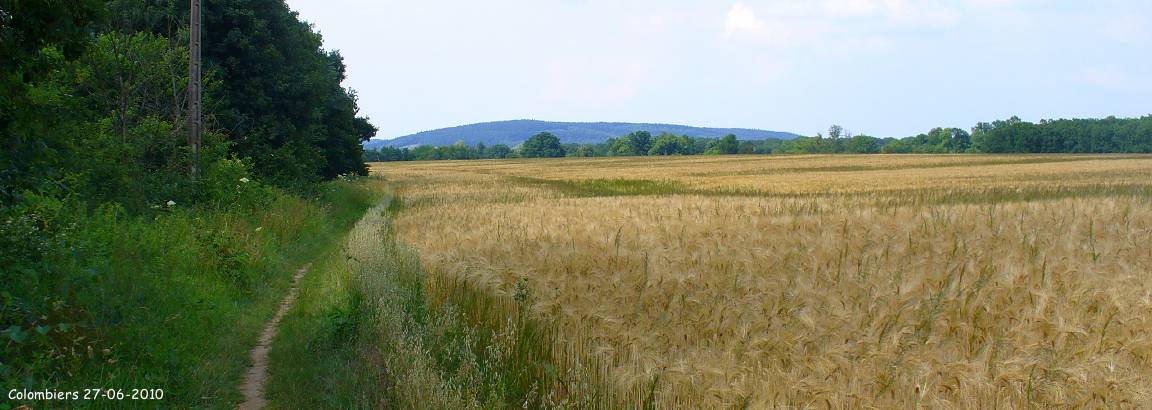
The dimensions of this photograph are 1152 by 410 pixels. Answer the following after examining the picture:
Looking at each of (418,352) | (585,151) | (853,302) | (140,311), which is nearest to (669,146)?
(585,151)

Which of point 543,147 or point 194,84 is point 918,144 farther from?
point 194,84

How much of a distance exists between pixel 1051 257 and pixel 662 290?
414cm

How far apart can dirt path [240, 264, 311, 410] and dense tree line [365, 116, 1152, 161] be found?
136 m

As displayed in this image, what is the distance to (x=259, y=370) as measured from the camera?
23.8 ft

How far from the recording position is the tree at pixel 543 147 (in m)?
178

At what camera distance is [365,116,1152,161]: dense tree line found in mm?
122188

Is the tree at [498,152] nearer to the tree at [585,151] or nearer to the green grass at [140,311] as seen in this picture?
the tree at [585,151]

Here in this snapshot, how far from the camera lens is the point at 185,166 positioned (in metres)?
16.2

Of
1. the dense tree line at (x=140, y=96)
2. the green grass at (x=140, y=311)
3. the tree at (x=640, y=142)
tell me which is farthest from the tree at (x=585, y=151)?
the green grass at (x=140, y=311)

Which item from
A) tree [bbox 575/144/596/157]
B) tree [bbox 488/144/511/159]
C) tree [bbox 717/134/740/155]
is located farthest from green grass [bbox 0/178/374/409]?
tree [bbox 488/144/511/159]

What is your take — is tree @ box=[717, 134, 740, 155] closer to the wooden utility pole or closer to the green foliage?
the green foliage

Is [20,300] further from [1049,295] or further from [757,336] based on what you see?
[1049,295]

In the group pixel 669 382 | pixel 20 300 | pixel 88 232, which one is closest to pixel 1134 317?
pixel 669 382

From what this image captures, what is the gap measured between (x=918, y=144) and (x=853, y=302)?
19798 centimetres
